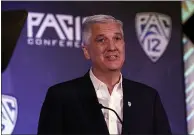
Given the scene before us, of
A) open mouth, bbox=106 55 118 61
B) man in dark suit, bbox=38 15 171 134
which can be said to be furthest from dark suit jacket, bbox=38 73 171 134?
open mouth, bbox=106 55 118 61

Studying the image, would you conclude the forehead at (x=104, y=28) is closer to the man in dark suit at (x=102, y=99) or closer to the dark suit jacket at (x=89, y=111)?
the man in dark suit at (x=102, y=99)

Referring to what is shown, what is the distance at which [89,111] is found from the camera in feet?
5.79

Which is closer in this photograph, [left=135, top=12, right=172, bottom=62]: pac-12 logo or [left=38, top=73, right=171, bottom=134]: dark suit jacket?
[left=38, top=73, right=171, bottom=134]: dark suit jacket

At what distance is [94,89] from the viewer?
1.80m

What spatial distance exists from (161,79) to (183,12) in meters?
0.34

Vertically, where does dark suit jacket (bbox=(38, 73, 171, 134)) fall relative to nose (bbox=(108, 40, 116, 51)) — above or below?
below

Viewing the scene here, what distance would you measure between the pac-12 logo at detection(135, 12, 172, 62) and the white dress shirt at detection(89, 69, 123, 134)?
0.72 ft

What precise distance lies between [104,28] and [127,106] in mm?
364

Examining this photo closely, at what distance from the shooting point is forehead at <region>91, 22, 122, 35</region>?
1.79 metres

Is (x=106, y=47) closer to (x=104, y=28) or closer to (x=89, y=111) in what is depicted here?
(x=104, y=28)

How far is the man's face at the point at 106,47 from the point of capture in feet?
5.85

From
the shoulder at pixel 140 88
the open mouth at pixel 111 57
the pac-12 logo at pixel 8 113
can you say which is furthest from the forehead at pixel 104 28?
the pac-12 logo at pixel 8 113

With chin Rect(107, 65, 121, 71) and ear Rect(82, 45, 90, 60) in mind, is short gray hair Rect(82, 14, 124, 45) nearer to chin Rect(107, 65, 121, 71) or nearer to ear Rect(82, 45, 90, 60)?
ear Rect(82, 45, 90, 60)

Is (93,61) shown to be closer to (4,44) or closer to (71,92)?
(71,92)
